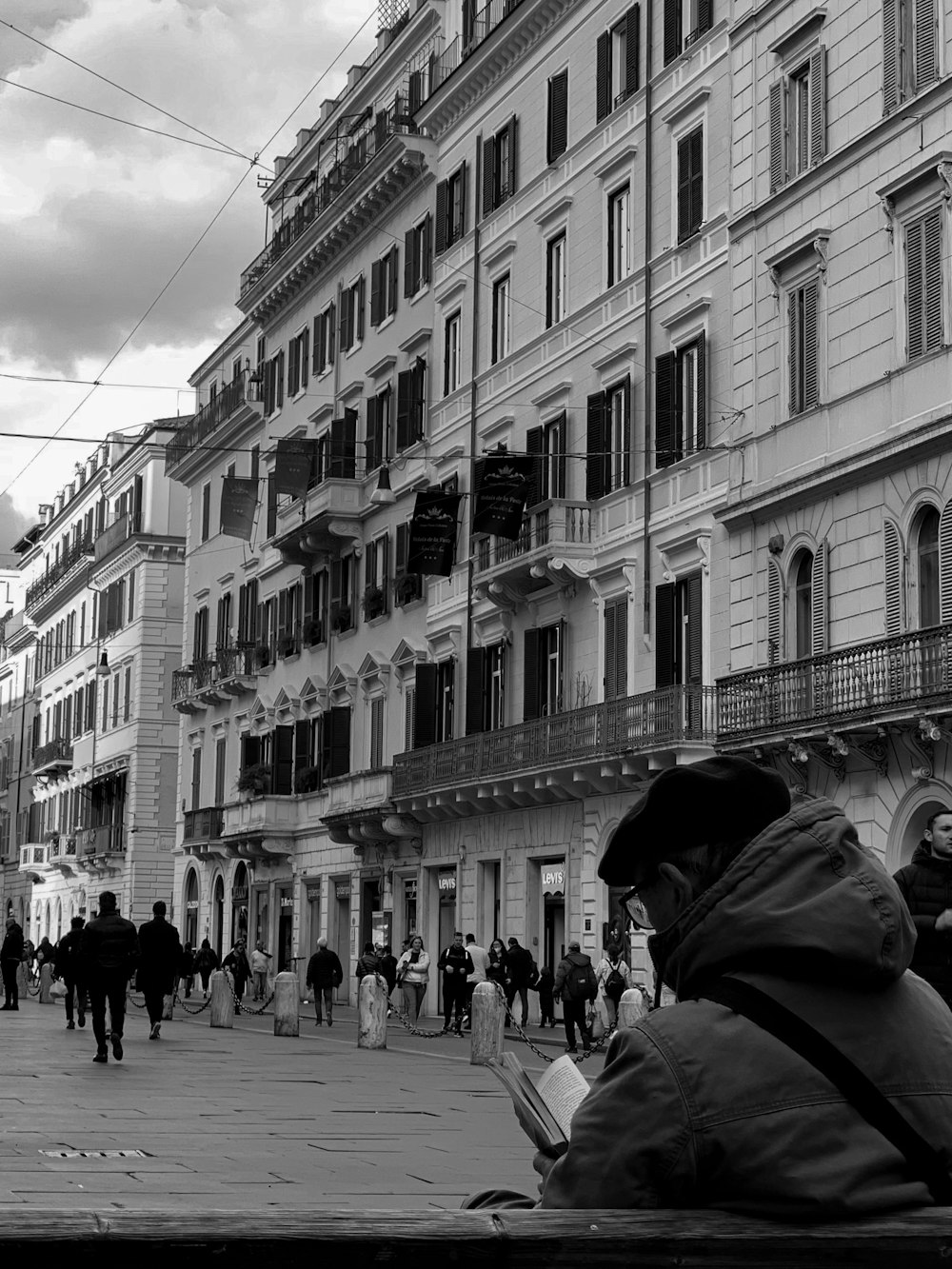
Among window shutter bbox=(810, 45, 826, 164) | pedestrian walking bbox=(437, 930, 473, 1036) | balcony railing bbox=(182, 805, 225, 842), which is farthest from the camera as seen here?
balcony railing bbox=(182, 805, 225, 842)

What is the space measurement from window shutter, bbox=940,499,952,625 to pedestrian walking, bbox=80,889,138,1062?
34.2 feet

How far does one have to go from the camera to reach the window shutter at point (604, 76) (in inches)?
1463

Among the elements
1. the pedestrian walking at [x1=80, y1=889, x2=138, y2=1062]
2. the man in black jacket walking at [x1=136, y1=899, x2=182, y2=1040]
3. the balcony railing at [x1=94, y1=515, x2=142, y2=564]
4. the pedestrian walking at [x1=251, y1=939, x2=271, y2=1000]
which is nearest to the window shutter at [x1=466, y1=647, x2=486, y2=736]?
the pedestrian walking at [x1=251, y1=939, x2=271, y2=1000]

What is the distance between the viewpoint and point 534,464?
38.2 m

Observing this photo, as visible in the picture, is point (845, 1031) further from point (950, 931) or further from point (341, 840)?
point (341, 840)

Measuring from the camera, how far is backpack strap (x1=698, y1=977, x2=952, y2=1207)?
298 cm

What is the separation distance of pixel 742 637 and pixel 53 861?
5605 cm

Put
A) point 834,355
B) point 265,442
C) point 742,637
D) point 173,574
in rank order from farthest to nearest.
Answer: point 173,574
point 265,442
point 742,637
point 834,355

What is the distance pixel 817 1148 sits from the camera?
9.59ft

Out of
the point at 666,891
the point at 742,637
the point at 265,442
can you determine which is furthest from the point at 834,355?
the point at 265,442

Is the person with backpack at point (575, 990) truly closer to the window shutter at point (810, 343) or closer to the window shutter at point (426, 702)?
the window shutter at point (810, 343)

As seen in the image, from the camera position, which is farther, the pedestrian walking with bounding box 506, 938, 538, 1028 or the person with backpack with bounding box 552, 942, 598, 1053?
the pedestrian walking with bounding box 506, 938, 538, 1028

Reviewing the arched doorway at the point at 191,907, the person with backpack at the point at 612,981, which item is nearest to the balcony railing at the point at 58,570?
the arched doorway at the point at 191,907

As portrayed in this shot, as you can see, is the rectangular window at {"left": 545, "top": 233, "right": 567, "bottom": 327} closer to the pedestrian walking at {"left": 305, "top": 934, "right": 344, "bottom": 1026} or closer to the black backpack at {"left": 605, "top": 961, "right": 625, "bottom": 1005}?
the pedestrian walking at {"left": 305, "top": 934, "right": 344, "bottom": 1026}
